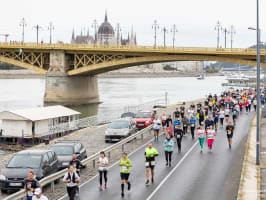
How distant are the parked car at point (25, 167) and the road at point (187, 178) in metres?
1.40

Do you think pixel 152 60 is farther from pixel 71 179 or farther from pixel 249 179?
pixel 71 179

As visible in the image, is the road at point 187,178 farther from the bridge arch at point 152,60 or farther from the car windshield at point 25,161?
the bridge arch at point 152,60

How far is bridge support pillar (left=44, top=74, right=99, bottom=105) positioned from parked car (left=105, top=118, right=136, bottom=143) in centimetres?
4637

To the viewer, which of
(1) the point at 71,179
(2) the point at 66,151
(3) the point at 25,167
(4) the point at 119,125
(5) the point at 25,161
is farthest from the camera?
(4) the point at 119,125

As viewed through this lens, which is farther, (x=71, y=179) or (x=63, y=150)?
(x=63, y=150)

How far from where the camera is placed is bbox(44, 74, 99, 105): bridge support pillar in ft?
246

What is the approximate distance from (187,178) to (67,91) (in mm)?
60500

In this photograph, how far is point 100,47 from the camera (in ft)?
239

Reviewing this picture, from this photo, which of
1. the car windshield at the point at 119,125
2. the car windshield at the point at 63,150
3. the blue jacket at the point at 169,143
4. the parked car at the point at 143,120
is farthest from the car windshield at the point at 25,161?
the parked car at the point at 143,120

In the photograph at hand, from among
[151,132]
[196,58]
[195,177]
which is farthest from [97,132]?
[196,58]

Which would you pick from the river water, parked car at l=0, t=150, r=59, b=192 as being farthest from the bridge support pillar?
parked car at l=0, t=150, r=59, b=192

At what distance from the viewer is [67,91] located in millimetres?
76312

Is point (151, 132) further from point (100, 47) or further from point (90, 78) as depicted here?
point (90, 78)

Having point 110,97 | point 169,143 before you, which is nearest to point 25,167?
point 169,143
